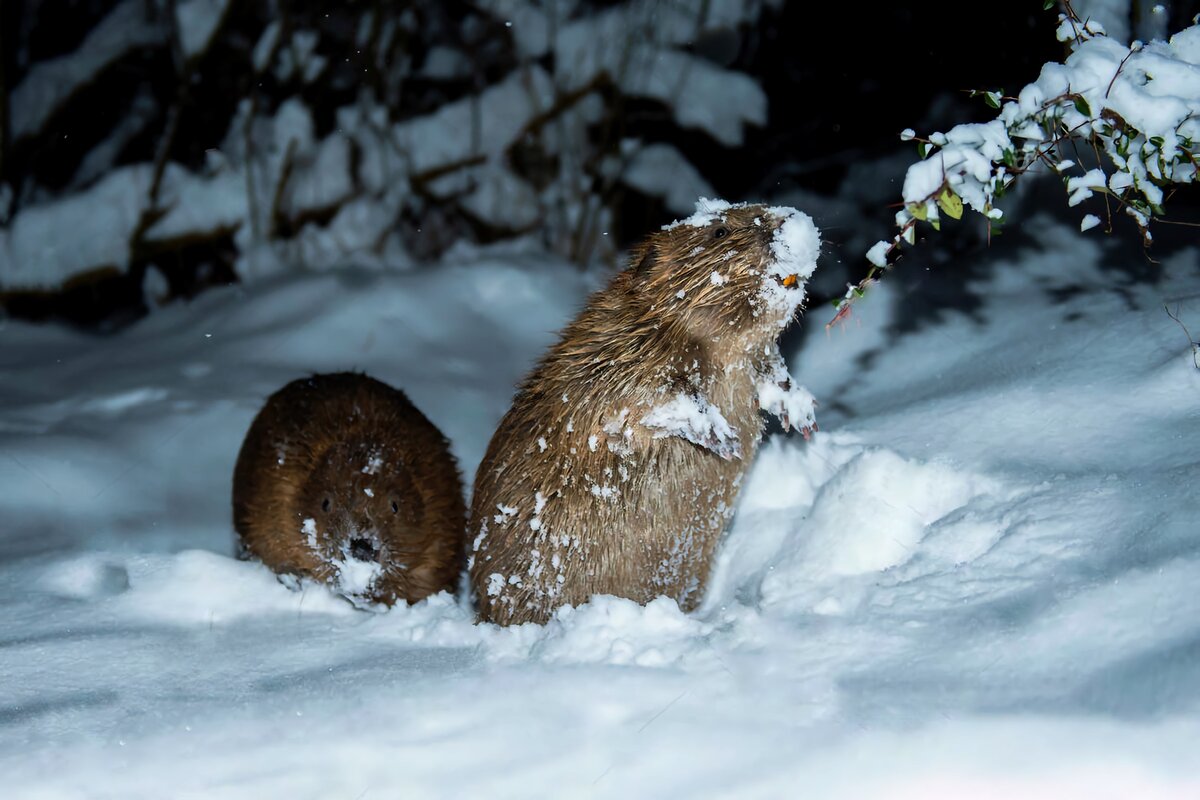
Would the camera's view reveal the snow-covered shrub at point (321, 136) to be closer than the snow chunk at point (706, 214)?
No

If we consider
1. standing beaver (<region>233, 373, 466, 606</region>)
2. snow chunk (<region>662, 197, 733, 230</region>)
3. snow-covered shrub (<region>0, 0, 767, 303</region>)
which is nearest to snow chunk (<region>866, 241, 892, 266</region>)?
snow chunk (<region>662, 197, 733, 230</region>)

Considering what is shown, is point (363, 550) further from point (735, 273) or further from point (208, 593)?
point (735, 273)

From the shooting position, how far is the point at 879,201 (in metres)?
4.55

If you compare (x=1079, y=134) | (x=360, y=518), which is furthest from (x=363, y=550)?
(x=1079, y=134)

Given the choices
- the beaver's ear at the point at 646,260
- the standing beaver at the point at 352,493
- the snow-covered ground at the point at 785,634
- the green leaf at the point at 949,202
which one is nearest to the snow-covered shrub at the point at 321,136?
the snow-covered ground at the point at 785,634

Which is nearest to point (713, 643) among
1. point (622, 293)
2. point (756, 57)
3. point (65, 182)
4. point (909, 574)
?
point (909, 574)

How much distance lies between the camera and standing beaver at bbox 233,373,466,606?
289cm

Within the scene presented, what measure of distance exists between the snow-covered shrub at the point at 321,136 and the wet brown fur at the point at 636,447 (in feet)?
8.64

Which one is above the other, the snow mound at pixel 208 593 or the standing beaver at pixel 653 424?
the standing beaver at pixel 653 424

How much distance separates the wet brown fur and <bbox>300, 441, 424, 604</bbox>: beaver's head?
435mm

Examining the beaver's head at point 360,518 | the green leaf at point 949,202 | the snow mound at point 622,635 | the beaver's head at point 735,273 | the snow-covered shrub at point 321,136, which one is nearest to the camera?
the green leaf at point 949,202

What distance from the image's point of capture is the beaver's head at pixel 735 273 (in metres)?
2.41

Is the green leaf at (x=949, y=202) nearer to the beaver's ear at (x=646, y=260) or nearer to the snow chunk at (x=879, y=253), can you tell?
the snow chunk at (x=879, y=253)

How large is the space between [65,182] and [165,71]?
0.74 meters
